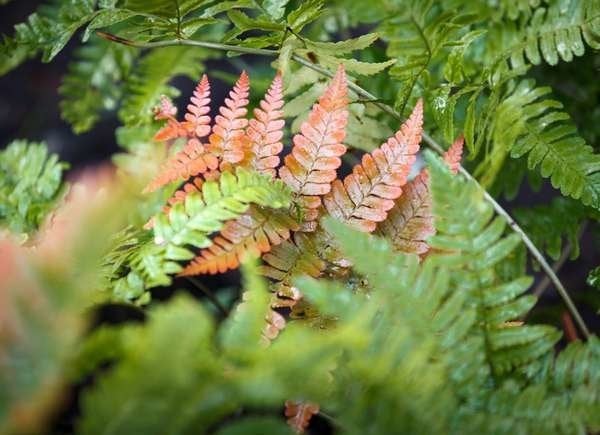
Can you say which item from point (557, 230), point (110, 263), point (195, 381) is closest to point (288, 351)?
point (195, 381)

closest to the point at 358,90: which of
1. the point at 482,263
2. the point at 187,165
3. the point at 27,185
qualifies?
the point at 187,165

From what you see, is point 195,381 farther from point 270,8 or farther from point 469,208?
point 270,8

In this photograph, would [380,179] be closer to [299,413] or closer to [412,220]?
[412,220]

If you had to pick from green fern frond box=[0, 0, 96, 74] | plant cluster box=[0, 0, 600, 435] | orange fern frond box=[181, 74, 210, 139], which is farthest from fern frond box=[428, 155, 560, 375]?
green fern frond box=[0, 0, 96, 74]

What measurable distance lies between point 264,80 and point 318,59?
1.20 feet

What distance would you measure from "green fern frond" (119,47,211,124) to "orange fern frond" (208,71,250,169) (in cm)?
41

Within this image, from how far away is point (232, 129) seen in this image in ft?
3.02

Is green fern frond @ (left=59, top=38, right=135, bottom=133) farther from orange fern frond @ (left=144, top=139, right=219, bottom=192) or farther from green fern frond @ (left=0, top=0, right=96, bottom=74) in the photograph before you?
orange fern frond @ (left=144, top=139, right=219, bottom=192)

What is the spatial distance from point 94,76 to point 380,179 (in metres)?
0.84

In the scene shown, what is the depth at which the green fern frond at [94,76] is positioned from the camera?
1.46 meters

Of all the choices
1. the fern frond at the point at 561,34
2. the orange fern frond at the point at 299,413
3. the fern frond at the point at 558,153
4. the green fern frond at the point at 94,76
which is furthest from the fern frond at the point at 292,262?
the green fern frond at the point at 94,76

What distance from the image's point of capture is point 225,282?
5.84 ft

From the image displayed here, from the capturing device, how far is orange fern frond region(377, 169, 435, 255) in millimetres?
893

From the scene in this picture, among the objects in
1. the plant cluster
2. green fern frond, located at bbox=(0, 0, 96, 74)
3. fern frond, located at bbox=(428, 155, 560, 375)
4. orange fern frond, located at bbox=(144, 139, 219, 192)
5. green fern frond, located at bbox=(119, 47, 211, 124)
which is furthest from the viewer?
green fern frond, located at bbox=(119, 47, 211, 124)
